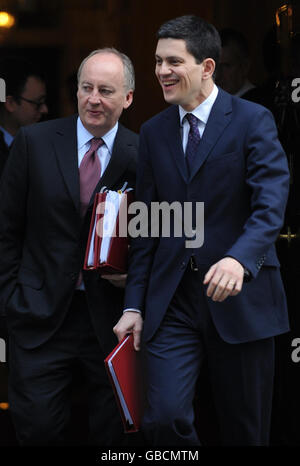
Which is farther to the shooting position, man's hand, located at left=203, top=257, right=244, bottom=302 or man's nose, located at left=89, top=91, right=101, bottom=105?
man's nose, located at left=89, top=91, right=101, bottom=105

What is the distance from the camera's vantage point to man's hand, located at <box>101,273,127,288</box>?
4.14 meters

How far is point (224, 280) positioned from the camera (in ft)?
11.1

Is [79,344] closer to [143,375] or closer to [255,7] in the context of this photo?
[143,375]

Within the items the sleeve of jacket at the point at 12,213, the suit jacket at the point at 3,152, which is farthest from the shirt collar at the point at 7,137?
the sleeve of jacket at the point at 12,213

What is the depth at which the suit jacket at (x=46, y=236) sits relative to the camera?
4.15 meters

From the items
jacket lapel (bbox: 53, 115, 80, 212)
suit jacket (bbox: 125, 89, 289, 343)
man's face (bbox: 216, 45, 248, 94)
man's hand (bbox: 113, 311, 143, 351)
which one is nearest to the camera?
suit jacket (bbox: 125, 89, 289, 343)

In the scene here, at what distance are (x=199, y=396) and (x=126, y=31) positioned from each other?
3.97 meters

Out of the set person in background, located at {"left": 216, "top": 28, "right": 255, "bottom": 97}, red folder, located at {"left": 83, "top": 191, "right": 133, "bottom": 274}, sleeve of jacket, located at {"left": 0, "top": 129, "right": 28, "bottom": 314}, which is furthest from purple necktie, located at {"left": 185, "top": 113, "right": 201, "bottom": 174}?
person in background, located at {"left": 216, "top": 28, "right": 255, "bottom": 97}

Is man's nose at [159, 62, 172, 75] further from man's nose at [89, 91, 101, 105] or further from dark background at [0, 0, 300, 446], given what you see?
dark background at [0, 0, 300, 446]

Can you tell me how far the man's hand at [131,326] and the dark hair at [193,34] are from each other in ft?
3.61

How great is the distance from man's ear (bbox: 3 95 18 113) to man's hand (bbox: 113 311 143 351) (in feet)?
7.47

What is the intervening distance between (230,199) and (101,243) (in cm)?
Result: 61

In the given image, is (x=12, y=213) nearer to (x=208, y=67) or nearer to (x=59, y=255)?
(x=59, y=255)

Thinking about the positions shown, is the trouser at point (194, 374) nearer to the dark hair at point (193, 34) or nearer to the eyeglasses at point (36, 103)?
the dark hair at point (193, 34)
